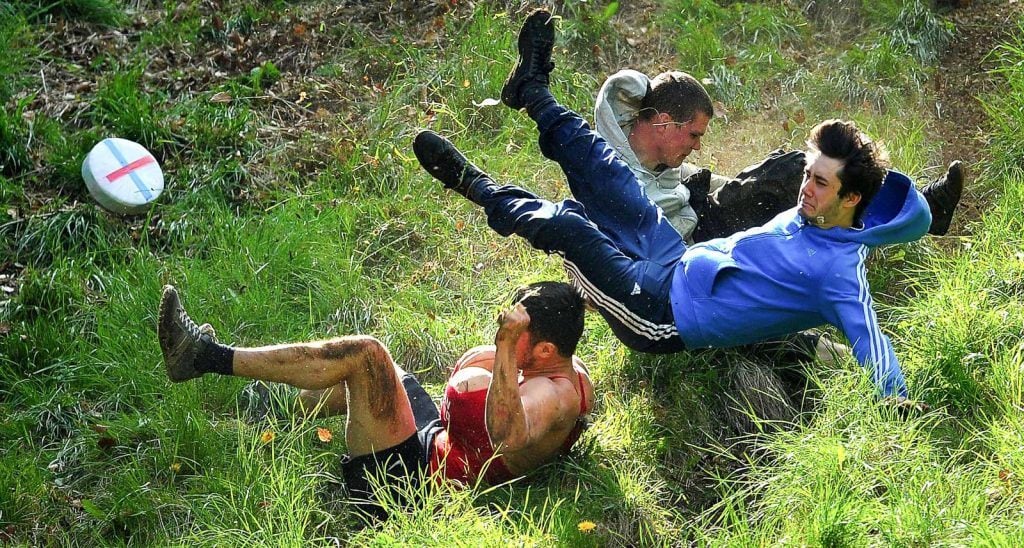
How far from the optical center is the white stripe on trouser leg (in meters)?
5.01

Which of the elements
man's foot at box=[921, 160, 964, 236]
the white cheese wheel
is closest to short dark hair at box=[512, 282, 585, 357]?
man's foot at box=[921, 160, 964, 236]

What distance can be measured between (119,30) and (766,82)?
482 centimetres

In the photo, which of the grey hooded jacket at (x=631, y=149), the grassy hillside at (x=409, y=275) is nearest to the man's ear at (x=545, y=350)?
the grassy hillside at (x=409, y=275)

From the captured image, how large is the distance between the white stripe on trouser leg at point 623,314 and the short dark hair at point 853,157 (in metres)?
0.98

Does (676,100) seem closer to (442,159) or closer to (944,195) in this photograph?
(442,159)

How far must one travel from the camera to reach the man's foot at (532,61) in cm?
531

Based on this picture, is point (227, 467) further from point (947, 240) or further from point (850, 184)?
point (947, 240)

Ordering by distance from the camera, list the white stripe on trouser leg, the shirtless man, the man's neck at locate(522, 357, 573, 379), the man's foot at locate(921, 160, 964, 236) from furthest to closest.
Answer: the man's foot at locate(921, 160, 964, 236), the white stripe on trouser leg, the man's neck at locate(522, 357, 573, 379), the shirtless man

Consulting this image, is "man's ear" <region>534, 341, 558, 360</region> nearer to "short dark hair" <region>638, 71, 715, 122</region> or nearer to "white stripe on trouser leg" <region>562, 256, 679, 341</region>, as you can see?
"white stripe on trouser leg" <region>562, 256, 679, 341</region>

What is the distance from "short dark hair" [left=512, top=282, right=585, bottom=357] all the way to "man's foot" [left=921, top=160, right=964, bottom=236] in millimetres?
2068

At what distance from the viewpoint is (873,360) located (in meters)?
4.43

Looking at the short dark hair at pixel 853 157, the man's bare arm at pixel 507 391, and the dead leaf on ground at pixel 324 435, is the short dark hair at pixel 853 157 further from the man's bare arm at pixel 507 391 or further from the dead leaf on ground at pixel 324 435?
the dead leaf on ground at pixel 324 435

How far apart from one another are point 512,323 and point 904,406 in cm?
161

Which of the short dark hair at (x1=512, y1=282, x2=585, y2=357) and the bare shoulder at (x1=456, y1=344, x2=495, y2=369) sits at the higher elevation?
the short dark hair at (x1=512, y1=282, x2=585, y2=357)
